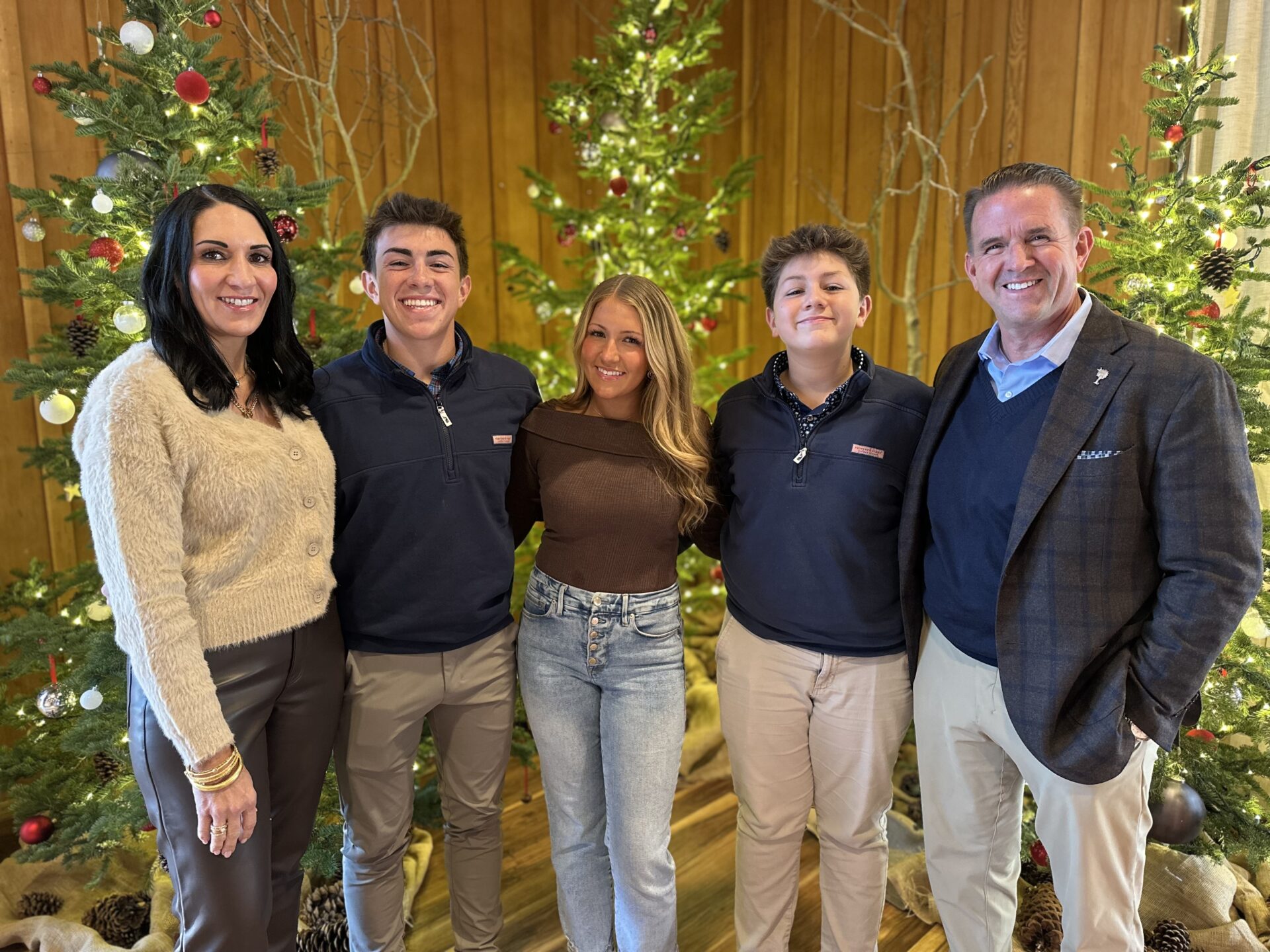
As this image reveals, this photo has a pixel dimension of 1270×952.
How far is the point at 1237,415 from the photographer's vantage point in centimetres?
147

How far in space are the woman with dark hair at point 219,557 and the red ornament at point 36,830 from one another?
0.98 m

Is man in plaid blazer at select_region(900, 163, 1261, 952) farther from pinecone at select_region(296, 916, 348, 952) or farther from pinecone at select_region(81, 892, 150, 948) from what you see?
pinecone at select_region(81, 892, 150, 948)

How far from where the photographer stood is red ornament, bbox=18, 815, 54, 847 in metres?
2.20

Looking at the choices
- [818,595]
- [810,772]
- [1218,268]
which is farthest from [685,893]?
[1218,268]

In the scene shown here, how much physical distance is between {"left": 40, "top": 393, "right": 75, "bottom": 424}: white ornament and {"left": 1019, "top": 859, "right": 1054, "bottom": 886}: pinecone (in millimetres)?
2964

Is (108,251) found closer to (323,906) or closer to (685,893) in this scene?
(323,906)

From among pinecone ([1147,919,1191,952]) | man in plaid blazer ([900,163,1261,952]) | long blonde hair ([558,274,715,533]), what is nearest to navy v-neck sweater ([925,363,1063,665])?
man in plaid blazer ([900,163,1261,952])

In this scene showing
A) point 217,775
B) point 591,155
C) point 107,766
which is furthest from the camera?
point 591,155

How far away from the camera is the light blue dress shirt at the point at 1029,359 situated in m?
1.62

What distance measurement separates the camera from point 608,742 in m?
1.90

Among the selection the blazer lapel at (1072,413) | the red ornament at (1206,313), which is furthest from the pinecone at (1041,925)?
the red ornament at (1206,313)

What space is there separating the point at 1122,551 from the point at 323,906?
2.32 meters

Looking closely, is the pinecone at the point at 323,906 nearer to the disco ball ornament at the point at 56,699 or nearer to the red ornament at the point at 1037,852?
the disco ball ornament at the point at 56,699

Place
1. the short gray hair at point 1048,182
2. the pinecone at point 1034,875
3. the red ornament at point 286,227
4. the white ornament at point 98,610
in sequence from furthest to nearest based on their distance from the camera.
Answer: the pinecone at point 1034,875 < the white ornament at point 98,610 < the red ornament at point 286,227 < the short gray hair at point 1048,182
